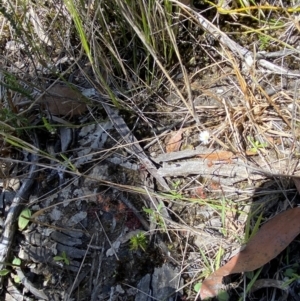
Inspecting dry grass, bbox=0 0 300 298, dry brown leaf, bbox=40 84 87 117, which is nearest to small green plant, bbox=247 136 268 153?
dry grass, bbox=0 0 300 298

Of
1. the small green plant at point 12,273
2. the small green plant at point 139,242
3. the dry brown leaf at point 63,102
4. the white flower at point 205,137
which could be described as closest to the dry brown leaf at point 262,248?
the small green plant at point 139,242

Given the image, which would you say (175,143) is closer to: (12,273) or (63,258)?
(63,258)

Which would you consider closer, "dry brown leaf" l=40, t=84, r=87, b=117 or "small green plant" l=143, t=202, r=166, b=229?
"small green plant" l=143, t=202, r=166, b=229

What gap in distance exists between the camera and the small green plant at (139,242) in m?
1.44

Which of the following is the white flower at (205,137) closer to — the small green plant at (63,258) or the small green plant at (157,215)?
the small green plant at (157,215)

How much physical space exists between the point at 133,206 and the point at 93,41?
1.77ft

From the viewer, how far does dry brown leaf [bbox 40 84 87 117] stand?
1657 millimetres

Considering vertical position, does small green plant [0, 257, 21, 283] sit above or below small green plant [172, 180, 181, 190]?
below

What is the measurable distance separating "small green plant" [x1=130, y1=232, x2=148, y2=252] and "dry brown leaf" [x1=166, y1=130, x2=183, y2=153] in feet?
1.00

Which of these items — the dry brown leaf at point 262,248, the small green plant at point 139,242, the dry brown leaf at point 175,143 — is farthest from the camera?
the dry brown leaf at point 175,143

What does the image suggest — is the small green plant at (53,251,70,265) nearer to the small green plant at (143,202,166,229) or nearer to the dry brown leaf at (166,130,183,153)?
the small green plant at (143,202,166,229)

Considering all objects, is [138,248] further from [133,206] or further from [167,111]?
[167,111]

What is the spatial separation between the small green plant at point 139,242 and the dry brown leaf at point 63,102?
0.51 metres

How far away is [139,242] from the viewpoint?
1438mm
